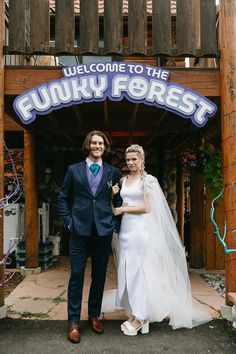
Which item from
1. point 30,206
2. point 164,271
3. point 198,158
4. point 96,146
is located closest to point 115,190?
point 96,146

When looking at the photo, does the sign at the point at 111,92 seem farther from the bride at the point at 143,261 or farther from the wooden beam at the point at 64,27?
the bride at the point at 143,261

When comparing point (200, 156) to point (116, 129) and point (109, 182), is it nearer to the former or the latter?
point (116, 129)

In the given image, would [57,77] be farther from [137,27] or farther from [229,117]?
[229,117]

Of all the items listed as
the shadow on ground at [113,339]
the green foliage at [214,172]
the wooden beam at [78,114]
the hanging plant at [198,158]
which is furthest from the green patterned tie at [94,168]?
the hanging plant at [198,158]

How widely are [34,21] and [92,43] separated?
0.75 meters

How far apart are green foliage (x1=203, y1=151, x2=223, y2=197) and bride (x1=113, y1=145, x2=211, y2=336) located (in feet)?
5.98

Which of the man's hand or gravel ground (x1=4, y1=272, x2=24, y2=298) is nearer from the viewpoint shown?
the man's hand

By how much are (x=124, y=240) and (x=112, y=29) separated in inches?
99.1

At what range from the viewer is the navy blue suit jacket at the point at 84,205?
357cm

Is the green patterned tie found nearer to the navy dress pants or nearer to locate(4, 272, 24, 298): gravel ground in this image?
the navy dress pants

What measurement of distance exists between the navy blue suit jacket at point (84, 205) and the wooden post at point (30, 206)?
301cm

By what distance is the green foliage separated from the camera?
5410mm

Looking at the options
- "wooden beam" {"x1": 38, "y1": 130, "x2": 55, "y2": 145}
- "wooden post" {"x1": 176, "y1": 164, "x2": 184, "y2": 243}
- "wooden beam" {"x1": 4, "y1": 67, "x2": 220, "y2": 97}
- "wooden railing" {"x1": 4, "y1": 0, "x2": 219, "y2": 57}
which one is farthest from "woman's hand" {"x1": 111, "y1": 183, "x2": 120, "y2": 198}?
"wooden post" {"x1": 176, "y1": 164, "x2": 184, "y2": 243}

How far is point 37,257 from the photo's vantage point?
662 cm
